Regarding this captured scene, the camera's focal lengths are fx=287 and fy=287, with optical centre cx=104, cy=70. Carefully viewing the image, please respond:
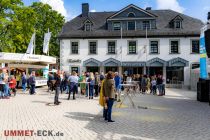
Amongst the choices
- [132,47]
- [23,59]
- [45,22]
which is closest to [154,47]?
[132,47]

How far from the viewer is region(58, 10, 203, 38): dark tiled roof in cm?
3469

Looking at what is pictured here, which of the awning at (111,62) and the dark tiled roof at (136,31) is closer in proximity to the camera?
the dark tiled roof at (136,31)

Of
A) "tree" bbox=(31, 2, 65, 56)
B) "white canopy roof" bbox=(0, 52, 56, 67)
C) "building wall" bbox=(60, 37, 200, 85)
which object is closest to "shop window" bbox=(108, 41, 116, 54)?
"building wall" bbox=(60, 37, 200, 85)

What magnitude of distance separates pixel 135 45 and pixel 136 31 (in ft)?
5.85

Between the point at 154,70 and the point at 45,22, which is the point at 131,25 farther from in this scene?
the point at 45,22

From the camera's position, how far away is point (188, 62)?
34.2 meters

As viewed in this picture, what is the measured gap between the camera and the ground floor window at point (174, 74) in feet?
112

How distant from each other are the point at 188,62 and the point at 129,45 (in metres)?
7.33

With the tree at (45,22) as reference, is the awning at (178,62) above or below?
below

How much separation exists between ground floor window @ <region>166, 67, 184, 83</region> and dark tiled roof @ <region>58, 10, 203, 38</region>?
4196mm

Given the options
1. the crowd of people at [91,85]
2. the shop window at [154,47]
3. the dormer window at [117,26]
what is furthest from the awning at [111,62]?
the crowd of people at [91,85]

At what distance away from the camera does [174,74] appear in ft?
114

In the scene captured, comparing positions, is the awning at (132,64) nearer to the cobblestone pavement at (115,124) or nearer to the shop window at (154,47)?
the shop window at (154,47)

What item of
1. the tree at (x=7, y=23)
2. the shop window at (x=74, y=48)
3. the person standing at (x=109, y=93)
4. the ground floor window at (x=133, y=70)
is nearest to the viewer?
the person standing at (x=109, y=93)
